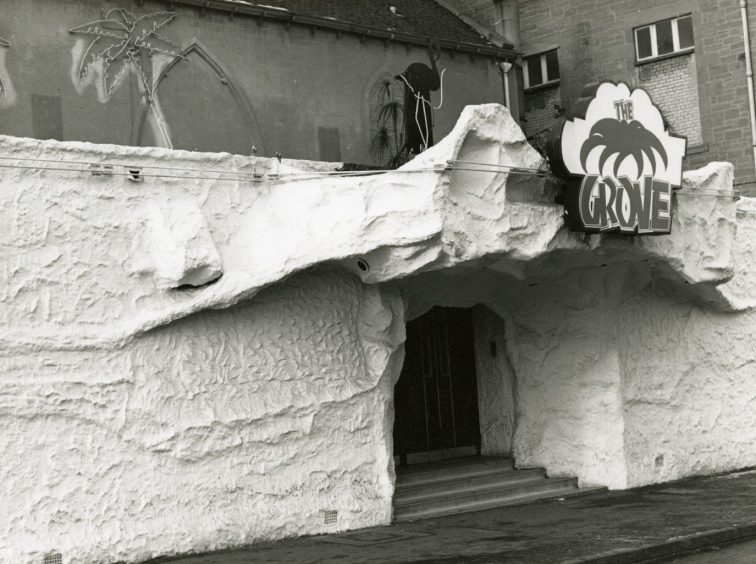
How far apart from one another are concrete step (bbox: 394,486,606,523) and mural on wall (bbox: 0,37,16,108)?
729 cm

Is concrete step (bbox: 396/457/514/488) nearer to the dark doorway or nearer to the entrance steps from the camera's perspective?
the entrance steps

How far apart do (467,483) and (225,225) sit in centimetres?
446

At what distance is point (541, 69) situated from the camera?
2097cm

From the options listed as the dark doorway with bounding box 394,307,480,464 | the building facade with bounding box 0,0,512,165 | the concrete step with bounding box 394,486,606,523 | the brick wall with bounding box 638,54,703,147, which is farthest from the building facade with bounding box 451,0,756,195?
the concrete step with bounding box 394,486,606,523

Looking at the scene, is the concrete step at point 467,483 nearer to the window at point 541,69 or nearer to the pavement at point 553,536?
the pavement at point 553,536

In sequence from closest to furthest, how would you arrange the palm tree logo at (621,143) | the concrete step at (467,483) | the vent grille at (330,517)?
the vent grille at (330,517), the palm tree logo at (621,143), the concrete step at (467,483)

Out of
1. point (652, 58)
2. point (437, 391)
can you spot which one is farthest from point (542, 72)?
point (437, 391)

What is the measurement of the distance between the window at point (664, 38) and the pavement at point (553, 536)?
8.76m

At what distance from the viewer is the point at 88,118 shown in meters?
15.0

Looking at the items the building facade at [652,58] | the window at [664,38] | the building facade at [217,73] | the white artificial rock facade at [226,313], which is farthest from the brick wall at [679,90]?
Answer: the white artificial rock facade at [226,313]

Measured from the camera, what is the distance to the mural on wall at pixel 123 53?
1511 cm

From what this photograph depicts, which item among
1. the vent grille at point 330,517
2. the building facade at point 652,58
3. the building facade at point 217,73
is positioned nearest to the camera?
the vent grille at point 330,517

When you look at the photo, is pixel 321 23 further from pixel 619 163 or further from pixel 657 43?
pixel 619 163

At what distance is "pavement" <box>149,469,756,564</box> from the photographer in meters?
9.70
